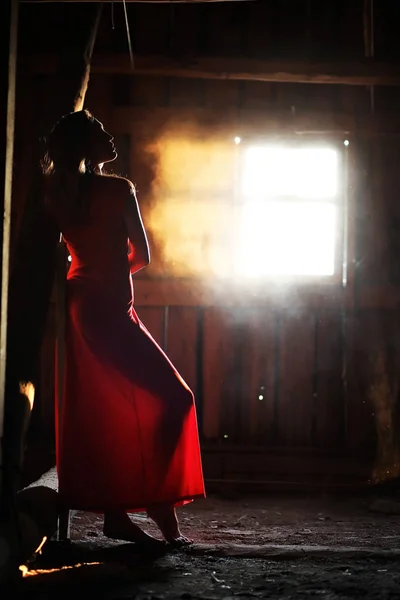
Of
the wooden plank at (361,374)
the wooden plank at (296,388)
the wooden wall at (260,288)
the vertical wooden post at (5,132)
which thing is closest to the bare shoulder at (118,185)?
the vertical wooden post at (5,132)

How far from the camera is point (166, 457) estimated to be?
11.5 ft

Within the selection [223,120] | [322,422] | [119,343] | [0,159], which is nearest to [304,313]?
[322,422]

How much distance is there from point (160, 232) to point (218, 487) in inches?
90.0

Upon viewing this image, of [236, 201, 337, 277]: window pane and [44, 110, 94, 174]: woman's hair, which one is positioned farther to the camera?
[236, 201, 337, 277]: window pane

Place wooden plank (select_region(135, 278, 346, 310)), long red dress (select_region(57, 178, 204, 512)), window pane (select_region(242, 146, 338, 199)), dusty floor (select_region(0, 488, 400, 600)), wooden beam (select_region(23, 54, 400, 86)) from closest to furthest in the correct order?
dusty floor (select_region(0, 488, 400, 600))
long red dress (select_region(57, 178, 204, 512))
wooden beam (select_region(23, 54, 400, 86))
wooden plank (select_region(135, 278, 346, 310))
window pane (select_region(242, 146, 338, 199))

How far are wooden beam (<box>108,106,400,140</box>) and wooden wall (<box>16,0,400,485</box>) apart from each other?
1 cm

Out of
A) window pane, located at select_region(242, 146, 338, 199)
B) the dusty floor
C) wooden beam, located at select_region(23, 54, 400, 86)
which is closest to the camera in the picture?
the dusty floor

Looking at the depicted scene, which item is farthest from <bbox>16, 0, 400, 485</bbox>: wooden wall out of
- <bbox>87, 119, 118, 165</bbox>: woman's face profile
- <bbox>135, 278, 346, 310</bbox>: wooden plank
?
<bbox>87, 119, 118, 165</bbox>: woman's face profile

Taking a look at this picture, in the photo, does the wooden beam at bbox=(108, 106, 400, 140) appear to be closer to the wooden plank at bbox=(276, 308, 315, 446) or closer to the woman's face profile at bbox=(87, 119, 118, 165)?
the wooden plank at bbox=(276, 308, 315, 446)

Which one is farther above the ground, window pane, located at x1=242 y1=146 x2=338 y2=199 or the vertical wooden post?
window pane, located at x1=242 y1=146 x2=338 y2=199

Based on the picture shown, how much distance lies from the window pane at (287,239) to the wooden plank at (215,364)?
0.49 meters

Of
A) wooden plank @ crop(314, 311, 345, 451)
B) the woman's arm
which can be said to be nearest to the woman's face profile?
the woman's arm

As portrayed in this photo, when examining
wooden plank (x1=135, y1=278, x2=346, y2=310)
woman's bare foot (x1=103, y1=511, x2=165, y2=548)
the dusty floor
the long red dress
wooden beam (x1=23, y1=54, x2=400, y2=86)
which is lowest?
the dusty floor

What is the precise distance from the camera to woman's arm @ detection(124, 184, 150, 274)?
3.65 metres
